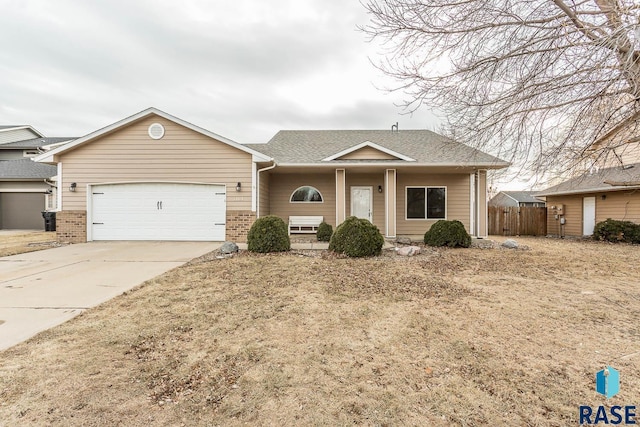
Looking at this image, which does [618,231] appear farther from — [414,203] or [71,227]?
[71,227]

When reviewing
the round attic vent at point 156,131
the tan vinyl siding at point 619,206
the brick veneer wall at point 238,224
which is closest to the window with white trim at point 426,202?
the brick veneer wall at point 238,224

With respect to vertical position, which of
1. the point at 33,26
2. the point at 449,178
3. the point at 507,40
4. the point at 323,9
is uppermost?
the point at 33,26

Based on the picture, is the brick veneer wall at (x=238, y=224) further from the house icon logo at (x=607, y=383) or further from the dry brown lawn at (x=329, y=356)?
the house icon logo at (x=607, y=383)

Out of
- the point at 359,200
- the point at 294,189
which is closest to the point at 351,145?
the point at 359,200

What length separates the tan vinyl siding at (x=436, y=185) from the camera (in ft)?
41.7

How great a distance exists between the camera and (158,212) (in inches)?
408

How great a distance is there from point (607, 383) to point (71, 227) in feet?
43.3

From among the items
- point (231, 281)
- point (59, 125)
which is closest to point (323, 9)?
point (231, 281)

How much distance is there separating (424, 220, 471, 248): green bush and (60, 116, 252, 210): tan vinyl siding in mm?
6243

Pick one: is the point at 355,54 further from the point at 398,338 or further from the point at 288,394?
the point at 288,394

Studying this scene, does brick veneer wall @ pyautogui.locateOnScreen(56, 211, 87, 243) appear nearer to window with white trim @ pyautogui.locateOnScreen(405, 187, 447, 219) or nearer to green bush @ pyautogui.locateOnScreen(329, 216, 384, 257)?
green bush @ pyautogui.locateOnScreen(329, 216, 384, 257)

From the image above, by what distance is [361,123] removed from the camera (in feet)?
55.2

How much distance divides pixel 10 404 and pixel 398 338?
9.96 ft

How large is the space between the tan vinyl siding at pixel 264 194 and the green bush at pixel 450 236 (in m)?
6.10
